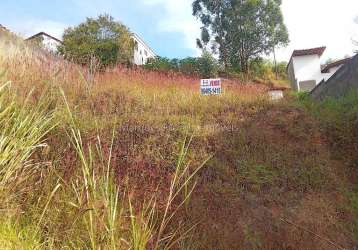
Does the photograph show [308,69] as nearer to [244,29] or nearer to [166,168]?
[244,29]

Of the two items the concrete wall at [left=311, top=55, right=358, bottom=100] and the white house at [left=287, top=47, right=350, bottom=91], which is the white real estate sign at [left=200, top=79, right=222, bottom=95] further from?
the white house at [left=287, top=47, right=350, bottom=91]

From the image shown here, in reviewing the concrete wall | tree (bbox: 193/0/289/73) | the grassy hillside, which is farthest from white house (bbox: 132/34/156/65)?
the grassy hillside

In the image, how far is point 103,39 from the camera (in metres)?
18.7

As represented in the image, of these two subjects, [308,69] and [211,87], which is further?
[308,69]

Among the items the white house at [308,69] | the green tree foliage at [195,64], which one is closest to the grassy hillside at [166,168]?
the green tree foliage at [195,64]

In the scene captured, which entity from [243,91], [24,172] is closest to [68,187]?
[24,172]

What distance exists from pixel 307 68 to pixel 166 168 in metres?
16.5

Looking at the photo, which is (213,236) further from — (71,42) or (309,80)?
(309,80)

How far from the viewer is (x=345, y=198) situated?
4.16 metres

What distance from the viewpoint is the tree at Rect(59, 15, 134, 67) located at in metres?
17.4

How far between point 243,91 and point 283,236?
404cm

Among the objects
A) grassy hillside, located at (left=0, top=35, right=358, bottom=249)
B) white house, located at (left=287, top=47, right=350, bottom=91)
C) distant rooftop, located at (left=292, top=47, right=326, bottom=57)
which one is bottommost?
grassy hillside, located at (left=0, top=35, right=358, bottom=249)

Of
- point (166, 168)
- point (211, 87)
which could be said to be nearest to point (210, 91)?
point (211, 87)

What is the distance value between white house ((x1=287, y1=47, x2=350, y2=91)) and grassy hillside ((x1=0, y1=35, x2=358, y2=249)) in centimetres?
1324
